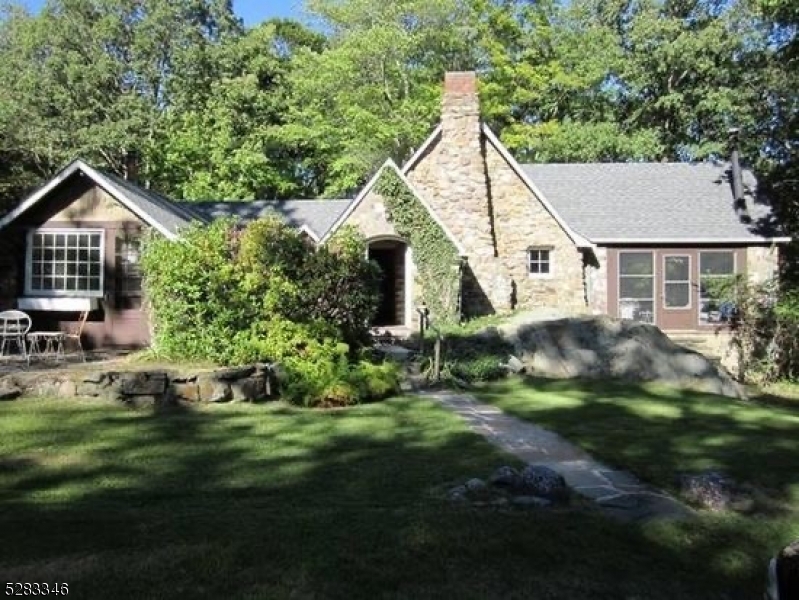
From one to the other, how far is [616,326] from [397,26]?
20.8 metres

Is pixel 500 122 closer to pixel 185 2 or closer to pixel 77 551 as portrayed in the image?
pixel 185 2

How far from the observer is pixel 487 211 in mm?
22641

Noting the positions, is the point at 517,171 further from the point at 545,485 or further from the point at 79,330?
the point at 545,485

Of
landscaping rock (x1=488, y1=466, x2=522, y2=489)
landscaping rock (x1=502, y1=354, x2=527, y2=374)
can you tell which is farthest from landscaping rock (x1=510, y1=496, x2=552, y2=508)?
landscaping rock (x1=502, y1=354, x2=527, y2=374)

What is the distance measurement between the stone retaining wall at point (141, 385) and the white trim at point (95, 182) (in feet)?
18.7

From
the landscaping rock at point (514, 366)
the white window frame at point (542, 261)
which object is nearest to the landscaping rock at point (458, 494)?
the landscaping rock at point (514, 366)

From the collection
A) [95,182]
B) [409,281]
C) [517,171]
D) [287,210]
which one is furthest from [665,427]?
[287,210]

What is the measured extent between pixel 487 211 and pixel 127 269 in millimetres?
10245

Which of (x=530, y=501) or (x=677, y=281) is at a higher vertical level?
(x=677, y=281)

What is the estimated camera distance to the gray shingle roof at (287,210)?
957 inches

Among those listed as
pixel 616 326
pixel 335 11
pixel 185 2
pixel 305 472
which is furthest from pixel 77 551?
pixel 185 2

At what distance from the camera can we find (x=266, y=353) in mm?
12086

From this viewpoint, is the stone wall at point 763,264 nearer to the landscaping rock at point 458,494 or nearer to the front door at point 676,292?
the front door at point 676,292

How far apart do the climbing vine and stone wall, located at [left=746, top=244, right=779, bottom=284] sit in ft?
29.0
